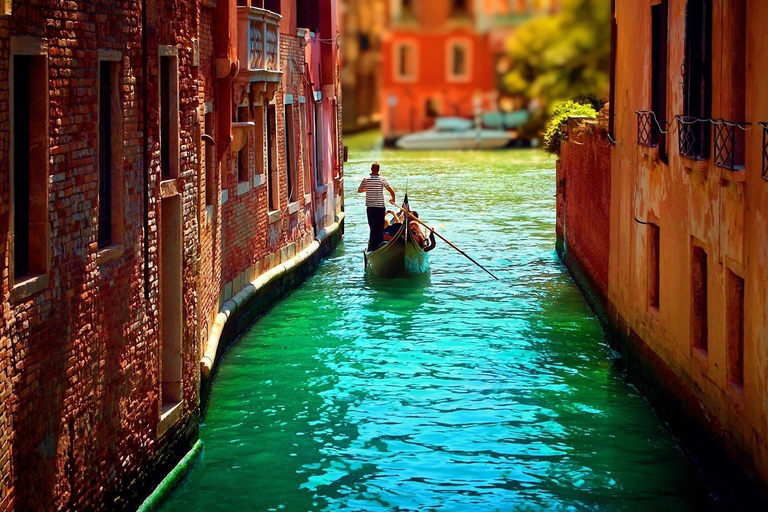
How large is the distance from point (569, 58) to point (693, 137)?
2276cm

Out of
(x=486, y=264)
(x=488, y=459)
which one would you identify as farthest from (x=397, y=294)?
(x=488, y=459)

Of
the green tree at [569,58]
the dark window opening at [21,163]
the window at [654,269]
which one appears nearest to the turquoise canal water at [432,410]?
the window at [654,269]

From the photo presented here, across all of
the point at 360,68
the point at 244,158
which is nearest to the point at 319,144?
the point at 244,158

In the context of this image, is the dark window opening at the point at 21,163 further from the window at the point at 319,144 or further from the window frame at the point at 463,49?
the window at the point at 319,144

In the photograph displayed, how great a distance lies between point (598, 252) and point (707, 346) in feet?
19.3

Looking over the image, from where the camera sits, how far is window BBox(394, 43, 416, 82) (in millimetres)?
20078

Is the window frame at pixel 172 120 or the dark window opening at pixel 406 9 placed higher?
the dark window opening at pixel 406 9

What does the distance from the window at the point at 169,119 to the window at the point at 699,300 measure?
3.86 metres

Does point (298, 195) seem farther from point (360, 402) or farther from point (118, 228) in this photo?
point (118, 228)

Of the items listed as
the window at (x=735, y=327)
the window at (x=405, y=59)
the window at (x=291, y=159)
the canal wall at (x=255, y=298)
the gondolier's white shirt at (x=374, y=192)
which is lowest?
the canal wall at (x=255, y=298)

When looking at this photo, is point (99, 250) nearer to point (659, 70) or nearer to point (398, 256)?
point (659, 70)

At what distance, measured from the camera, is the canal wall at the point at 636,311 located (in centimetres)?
856

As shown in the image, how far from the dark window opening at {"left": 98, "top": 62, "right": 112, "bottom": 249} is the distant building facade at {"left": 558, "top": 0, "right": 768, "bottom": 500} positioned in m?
3.76

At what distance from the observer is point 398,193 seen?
30906 mm
